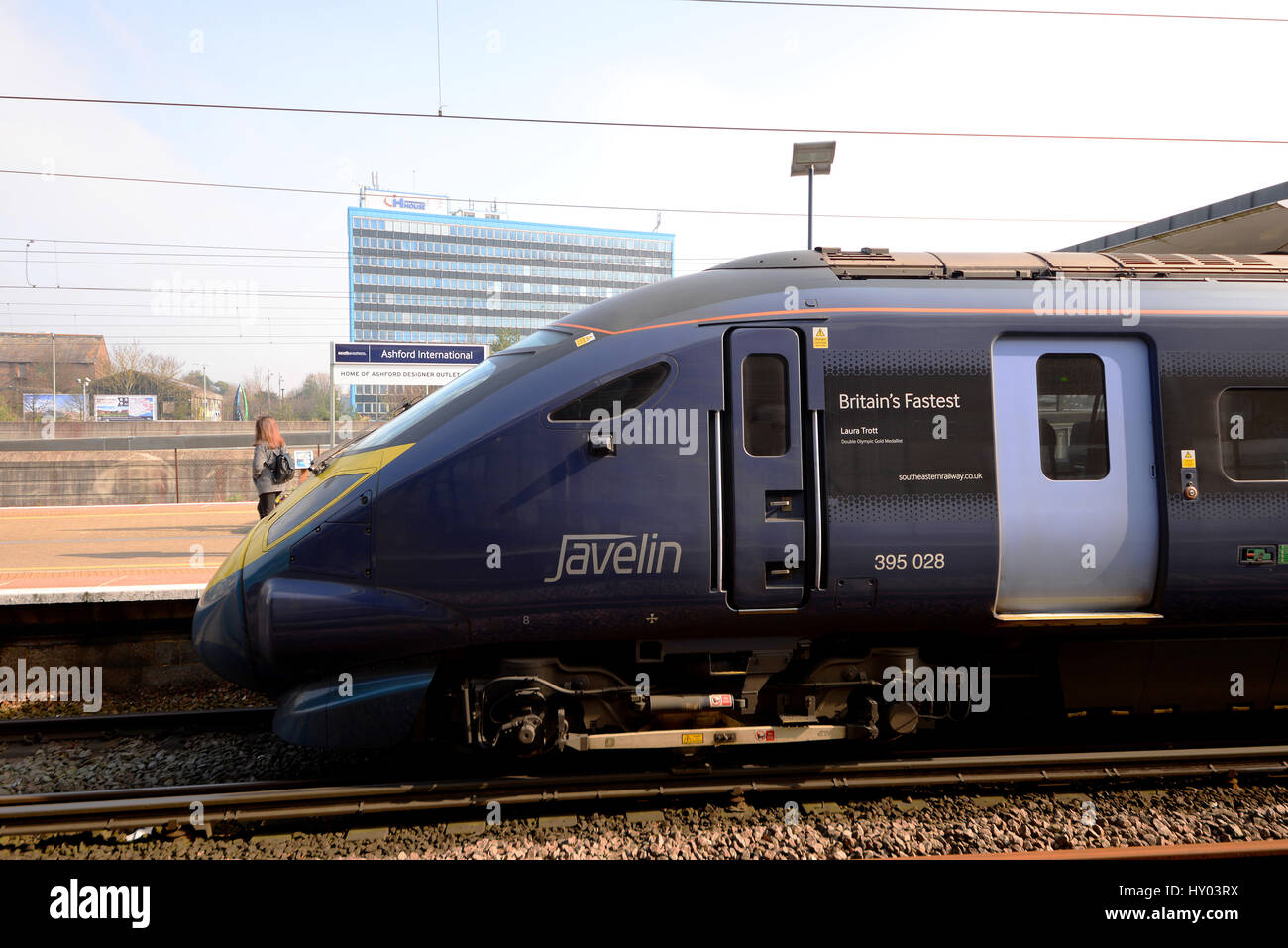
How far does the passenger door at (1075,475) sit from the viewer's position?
464 cm

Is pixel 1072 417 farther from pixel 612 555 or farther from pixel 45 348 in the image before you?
pixel 45 348

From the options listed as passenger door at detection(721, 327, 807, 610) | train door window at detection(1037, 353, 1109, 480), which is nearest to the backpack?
passenger door at detection(721, 327, 807, 610)

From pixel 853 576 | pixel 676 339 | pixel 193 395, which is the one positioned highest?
pixel 193 395

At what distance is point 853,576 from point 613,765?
223cm

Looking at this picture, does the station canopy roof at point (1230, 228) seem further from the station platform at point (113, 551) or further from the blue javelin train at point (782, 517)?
the station platform at point (113, 551)

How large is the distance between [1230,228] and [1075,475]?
527 centimetres

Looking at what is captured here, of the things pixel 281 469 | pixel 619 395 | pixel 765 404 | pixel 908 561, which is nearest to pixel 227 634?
pixel 619 395

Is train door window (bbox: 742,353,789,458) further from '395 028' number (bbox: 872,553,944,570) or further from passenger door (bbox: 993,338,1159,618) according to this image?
passenger door (bbox: 993,338,1159,618)

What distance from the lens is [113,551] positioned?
11.4 meters

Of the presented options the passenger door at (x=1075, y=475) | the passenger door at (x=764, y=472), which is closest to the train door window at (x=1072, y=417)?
the passenger door at (x=1075, y=475)

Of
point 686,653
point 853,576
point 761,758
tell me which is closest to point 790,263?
point 853,576
